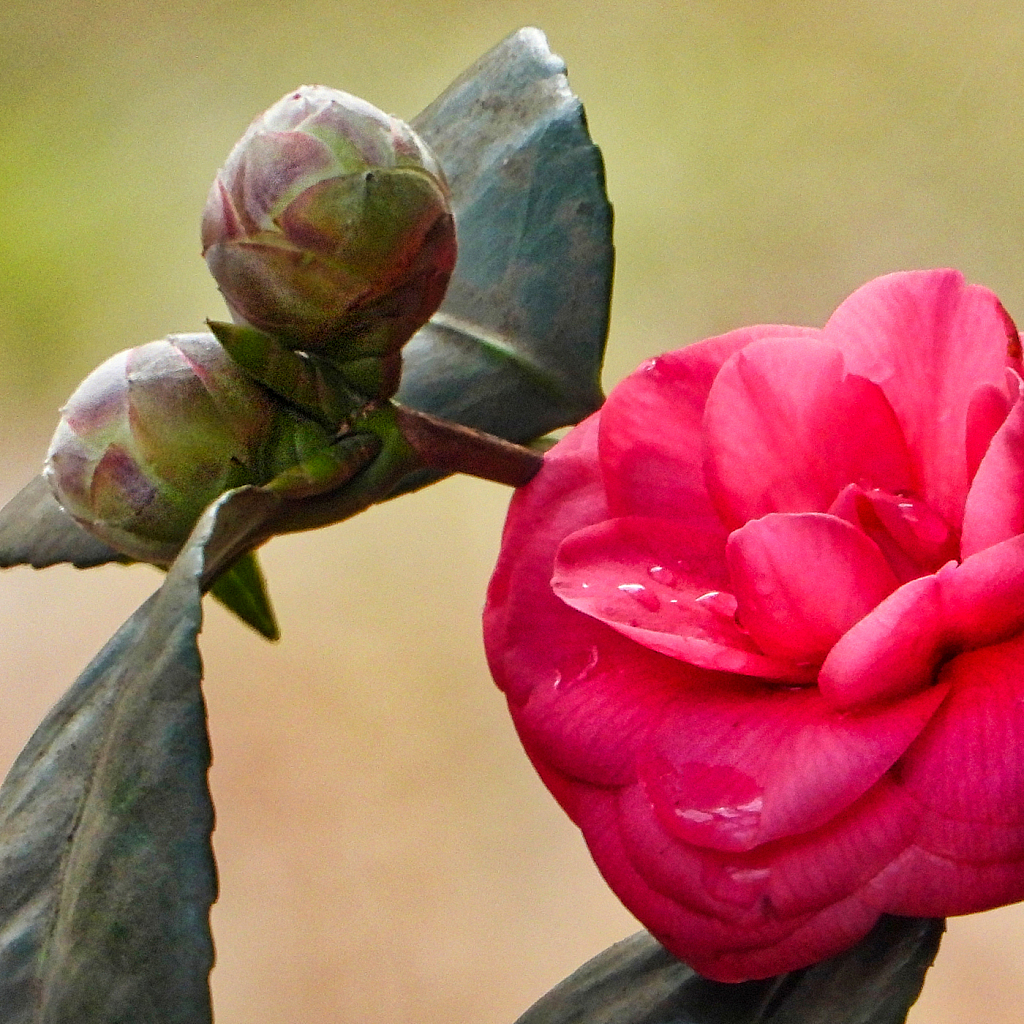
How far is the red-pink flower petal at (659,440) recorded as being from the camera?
0.34 m

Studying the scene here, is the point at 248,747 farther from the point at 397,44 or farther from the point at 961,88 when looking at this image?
the point at 961,88

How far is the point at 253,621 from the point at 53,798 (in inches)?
4.9

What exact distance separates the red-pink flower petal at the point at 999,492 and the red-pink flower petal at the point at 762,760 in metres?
0.03

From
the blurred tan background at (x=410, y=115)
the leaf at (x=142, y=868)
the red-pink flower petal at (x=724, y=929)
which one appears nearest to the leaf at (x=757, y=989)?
the red-pink flower petal at (x=724, y=929)

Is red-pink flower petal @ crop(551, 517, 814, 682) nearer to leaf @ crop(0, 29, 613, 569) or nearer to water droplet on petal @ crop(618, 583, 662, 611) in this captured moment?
water droplet on petal @ crop(618, 583, 662, 611)

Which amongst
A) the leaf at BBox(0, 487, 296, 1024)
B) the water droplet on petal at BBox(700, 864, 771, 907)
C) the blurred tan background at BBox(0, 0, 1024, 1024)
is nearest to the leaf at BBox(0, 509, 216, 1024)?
the leaf at BBox(0, 487, 296, 1024)

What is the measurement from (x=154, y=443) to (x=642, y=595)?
125mm

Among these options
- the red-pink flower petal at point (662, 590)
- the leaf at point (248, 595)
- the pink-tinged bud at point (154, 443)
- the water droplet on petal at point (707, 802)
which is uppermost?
the pink-tinged bud at point (154, 443)

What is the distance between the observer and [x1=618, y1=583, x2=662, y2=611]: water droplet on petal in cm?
31

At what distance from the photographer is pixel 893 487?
1.07 ft

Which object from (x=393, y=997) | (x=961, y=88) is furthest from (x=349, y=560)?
(x=961, y=88)

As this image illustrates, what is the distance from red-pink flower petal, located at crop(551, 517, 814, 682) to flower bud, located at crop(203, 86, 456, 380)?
0.26 ft

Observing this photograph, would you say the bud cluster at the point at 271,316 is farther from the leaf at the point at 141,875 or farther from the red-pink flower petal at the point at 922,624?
the red-pink flower petal at the point at 922,624

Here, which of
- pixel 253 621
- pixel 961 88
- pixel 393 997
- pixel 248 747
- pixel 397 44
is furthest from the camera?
pixel 397 44
